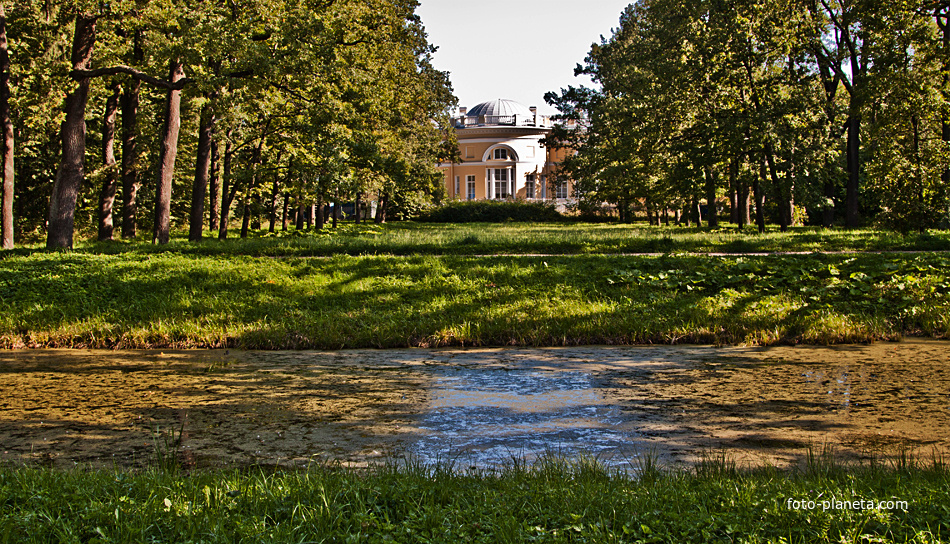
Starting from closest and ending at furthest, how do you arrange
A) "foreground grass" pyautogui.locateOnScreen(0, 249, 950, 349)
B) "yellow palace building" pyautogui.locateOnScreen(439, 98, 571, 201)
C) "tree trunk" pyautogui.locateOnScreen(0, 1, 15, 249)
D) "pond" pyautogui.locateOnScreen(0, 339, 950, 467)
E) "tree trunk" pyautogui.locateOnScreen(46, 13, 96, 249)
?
"pond" pyautogui.locateOnScreen(0, 339, 950, 467) < "foreground grass" pyautogui.locateOnScreen(0, 249, 950, 349) < "tree trunk" pyautogui.locateOnScreen(46, 13, 96, 249) < "tree trunk" pyautogui.locateOnScreen(0, 1, 15, 249) < "yellow palace building" pyautogui.locateOnScreen(439, 98, 571, 201)

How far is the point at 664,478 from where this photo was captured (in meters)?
3.61

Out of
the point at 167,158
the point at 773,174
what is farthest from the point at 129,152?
the point at 773,174

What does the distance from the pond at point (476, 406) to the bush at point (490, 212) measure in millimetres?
52281

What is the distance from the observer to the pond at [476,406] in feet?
14.5

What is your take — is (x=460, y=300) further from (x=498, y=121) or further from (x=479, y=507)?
(x=498, y=121)

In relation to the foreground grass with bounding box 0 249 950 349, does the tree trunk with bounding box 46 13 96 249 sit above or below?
above

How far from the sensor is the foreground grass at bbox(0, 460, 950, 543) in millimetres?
2898

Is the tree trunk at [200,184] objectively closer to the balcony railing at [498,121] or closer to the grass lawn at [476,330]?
the grass lawn at [476,330]

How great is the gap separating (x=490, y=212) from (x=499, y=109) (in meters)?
31.9

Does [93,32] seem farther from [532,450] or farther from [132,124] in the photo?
[532,450]

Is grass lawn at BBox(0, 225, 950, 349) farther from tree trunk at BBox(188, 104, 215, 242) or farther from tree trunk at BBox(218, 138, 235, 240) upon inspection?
tree trunk at BBox(218, 138, 235, 240)

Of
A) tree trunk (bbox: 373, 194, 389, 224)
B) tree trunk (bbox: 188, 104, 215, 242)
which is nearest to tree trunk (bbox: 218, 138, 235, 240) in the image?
tree trunk (bbox: 188, 104, 215, 242)

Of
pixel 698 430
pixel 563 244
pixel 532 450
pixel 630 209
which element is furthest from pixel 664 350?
pixel 630 209

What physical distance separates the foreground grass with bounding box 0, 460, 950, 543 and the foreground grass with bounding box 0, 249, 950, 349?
5277 mm
